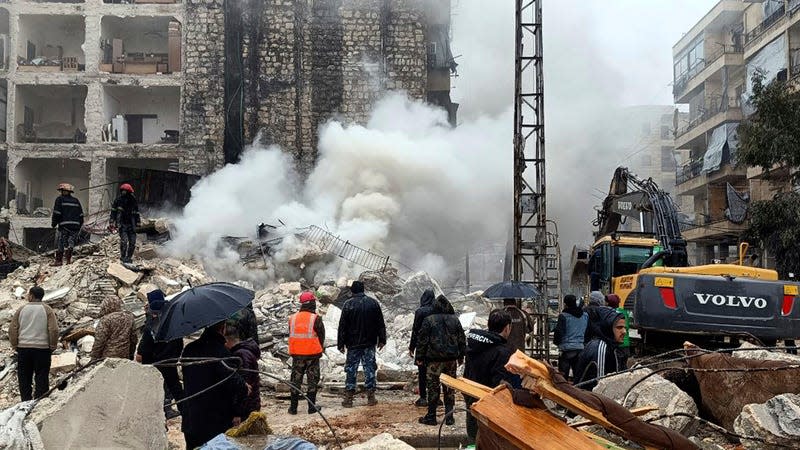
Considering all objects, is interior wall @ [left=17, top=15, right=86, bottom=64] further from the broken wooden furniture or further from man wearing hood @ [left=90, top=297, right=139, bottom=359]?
the broken wooden furniture

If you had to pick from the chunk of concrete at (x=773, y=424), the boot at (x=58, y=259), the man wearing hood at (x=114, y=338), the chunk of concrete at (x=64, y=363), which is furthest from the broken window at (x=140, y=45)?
the chunk of concrete at (x=773, y=424)

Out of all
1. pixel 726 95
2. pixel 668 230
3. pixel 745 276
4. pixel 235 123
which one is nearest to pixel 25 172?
pixel 235 123

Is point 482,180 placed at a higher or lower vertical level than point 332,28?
lower

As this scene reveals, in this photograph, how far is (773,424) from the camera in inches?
147

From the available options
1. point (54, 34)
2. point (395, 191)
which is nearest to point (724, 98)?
point (395, 191)

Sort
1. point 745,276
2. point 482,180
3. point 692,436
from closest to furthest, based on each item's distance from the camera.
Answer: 1. point 692,436
2. point 745,276
3. point 482,180

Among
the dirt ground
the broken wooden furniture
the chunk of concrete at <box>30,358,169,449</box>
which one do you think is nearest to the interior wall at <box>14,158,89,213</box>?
the dirt ground

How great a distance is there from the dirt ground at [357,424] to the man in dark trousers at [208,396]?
152cm

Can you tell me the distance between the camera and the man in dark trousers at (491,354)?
17.0ft

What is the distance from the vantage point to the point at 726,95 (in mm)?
31250

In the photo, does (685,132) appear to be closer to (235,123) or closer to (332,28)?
→ (332,28)

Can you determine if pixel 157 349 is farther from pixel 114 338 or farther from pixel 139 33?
pixel 139 33

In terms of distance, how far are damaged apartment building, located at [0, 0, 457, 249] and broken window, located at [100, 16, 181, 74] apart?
0.07 m

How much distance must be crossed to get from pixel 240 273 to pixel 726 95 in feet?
81.2
